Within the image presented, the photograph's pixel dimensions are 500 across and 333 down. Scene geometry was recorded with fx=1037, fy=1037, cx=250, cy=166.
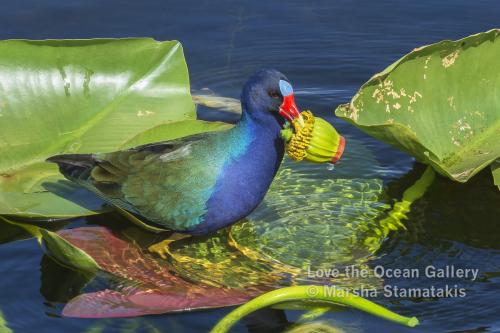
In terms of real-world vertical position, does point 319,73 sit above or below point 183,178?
above

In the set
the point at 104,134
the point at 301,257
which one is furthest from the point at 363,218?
the point at 104,134

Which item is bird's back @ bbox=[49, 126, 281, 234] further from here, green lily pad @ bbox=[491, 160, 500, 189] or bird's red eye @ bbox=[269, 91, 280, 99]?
green lily pad @ bbox=[491, 160, 500, 189]

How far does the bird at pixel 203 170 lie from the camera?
150 inches

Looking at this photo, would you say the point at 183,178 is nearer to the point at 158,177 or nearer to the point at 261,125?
the point at 158,177

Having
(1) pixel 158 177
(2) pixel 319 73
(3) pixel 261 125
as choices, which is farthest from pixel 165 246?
(2) pixel 319 73

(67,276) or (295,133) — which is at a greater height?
(295,133)

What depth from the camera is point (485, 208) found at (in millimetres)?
4230

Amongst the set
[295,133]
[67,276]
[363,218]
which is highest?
[295,133]

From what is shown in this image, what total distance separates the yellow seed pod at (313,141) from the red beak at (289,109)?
2 centimetres

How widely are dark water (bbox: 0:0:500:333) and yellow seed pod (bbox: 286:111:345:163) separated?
44 cm

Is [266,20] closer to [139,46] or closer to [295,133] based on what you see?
[139,46]

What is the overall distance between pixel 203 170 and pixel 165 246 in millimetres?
390

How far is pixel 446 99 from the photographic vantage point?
409 centimetres

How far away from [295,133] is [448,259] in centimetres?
75
